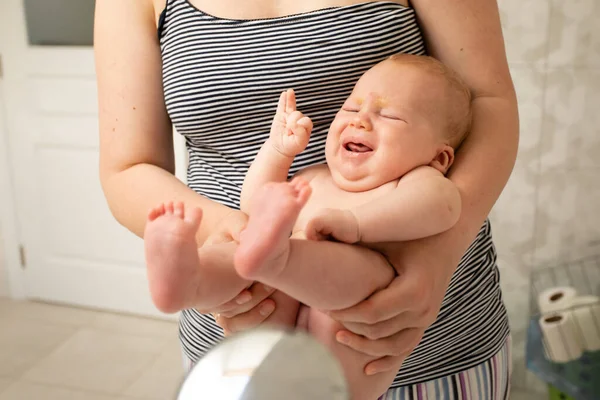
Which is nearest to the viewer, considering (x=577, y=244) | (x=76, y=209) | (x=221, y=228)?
(x=221, y=228)

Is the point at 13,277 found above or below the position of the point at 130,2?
below

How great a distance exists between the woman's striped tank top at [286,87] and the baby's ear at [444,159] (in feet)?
0.40

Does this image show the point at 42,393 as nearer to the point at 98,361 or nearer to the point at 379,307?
the point at 98,361

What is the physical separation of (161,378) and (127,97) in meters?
1.52

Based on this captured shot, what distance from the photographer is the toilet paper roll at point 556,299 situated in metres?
1.57

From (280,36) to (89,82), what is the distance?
70.8 inches

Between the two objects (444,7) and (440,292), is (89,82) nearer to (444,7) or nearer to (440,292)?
(444,7)

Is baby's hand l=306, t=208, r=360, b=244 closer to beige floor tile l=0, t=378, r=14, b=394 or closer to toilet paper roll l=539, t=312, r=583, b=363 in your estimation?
toilet paper roll l=539, t=312, r=583, b=363

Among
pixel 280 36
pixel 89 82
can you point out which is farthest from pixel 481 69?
pixel 89 82

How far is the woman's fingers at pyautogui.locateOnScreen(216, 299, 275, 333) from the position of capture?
56 cm

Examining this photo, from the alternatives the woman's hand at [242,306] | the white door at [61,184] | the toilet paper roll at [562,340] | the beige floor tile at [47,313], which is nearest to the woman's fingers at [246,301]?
the woman's hand at [242,306]

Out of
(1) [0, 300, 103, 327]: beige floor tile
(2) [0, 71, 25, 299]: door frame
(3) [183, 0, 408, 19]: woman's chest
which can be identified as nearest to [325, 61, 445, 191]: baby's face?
(3) [183, 0, 408, 19]: woman's chest

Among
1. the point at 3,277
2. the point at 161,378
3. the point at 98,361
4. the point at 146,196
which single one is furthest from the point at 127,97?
the point at 3,277

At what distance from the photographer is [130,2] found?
742 mm
